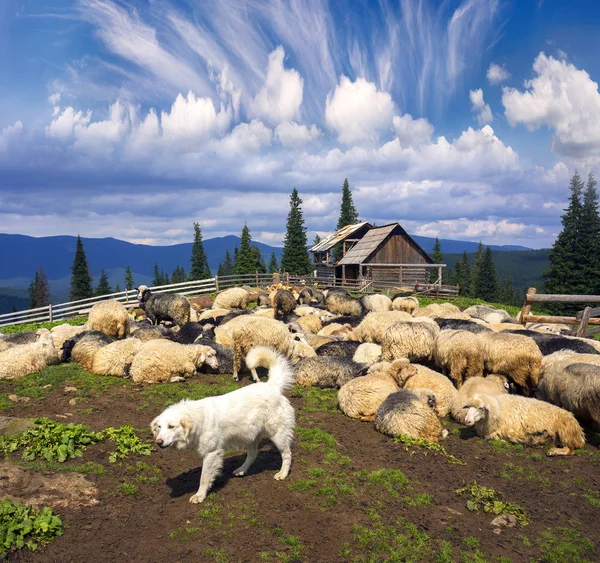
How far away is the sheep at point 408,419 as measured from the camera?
805 cm

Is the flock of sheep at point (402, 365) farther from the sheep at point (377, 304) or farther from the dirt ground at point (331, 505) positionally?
the sheep at point (377, 304)

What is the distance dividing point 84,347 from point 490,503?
11.8m

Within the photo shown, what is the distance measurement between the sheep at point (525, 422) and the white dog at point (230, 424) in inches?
159

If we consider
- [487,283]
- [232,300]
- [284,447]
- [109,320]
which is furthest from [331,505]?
[487,283]

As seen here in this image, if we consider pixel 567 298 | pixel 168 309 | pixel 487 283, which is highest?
pixel 567 298

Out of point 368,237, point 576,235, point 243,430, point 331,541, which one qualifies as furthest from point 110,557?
point 576,235

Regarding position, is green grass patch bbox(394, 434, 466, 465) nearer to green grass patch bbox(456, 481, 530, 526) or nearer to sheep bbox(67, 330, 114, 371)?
green grass patch bbox(456, 481, 530, 526)

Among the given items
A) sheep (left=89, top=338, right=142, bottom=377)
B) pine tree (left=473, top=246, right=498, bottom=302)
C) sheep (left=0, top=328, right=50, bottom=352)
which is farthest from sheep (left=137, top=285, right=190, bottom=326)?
pine tree (left=473, top=246, right=498, bottom=302)

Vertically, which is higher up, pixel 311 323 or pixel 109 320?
pixel 109 320

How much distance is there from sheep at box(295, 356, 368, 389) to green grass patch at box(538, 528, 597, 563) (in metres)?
6.12

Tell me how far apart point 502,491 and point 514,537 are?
1129 millimetres

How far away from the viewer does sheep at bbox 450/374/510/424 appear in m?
9.26

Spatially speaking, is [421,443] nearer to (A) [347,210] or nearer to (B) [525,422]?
(B) [525,422]

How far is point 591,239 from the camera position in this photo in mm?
47406
